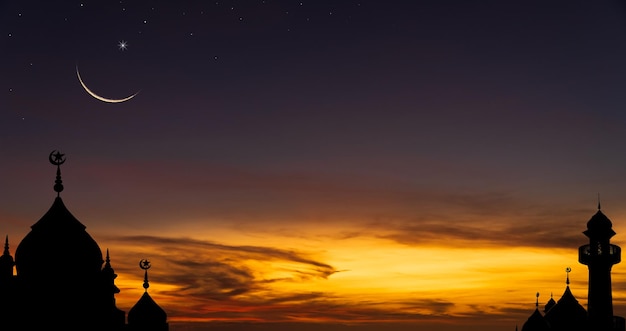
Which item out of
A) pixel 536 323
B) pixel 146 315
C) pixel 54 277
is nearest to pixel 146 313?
pixel 146 315

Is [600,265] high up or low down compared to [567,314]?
up

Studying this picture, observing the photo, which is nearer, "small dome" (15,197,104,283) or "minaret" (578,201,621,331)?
"small dome" (15,197,104,283)

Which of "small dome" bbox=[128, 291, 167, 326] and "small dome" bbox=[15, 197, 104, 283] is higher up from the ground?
"small dome" bbox=[15, 197, 104, 283]

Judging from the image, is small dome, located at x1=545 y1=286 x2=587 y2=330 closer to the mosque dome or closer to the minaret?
the mosque dome

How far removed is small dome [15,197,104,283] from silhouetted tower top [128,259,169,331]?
1212 centimetres

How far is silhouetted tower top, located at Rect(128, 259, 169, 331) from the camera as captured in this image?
201 feet

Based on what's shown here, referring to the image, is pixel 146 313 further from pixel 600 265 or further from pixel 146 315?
pixel 600 265

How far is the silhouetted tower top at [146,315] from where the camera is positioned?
61375mm

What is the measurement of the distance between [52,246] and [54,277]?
176cm

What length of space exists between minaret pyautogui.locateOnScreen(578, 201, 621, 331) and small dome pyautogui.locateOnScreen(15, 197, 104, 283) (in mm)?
33884

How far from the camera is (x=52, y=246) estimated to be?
48938 mm

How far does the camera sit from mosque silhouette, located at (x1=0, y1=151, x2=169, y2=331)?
1889 inches

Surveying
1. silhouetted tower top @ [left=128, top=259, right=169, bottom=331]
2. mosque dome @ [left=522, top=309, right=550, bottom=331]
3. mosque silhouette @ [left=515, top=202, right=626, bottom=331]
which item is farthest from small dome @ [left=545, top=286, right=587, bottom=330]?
silhouetted tower top @ [left=128, top=259, right=169, bottom=331]

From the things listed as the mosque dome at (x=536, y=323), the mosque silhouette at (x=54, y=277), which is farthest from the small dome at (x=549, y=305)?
the mosque silhouette at (x=54, y=277)
